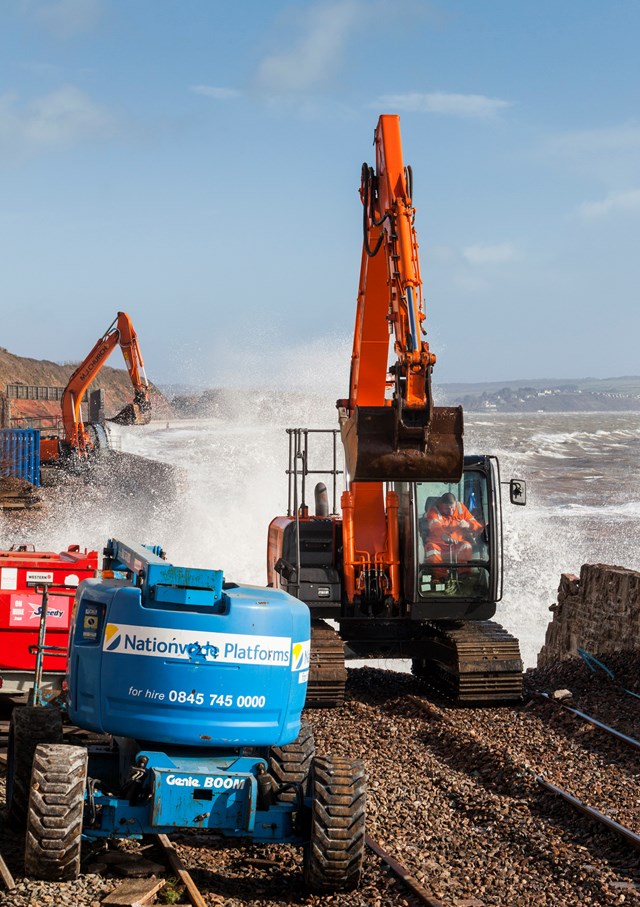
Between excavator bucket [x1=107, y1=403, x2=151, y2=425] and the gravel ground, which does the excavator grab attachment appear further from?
the gravel ground

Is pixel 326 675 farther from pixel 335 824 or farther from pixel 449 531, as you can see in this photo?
pixel 335 824

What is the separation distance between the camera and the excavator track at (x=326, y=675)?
44.4 ft

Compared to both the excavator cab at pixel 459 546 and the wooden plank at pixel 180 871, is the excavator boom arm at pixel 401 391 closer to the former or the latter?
the excavator cab at pixel 459 546

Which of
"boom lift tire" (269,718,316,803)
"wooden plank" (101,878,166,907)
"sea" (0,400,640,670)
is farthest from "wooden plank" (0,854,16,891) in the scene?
"sea" (0,400,640,670)

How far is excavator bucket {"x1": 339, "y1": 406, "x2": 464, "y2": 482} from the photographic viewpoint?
11.5m

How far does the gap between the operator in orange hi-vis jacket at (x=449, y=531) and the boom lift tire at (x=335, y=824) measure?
6.68 meters

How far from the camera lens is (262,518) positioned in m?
33.8

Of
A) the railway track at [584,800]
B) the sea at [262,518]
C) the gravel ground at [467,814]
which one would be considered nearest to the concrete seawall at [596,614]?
the gravel ground at [467,814]

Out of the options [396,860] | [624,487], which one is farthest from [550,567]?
[624,487]

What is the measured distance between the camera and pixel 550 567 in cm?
2969

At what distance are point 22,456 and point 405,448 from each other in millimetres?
28216

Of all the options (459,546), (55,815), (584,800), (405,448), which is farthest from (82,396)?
(55,815)

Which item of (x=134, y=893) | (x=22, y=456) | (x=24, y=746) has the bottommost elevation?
(x=134, y=893)

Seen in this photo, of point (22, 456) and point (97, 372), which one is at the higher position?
point (97, 372)
